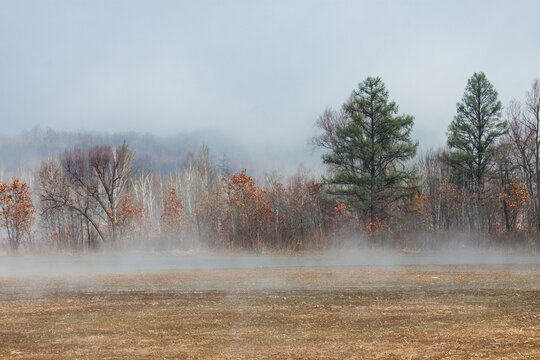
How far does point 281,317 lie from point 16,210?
30608 mm

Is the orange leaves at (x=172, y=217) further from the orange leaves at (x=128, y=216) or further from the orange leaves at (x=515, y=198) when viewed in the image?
the orange leaves at (x=515, y=198)

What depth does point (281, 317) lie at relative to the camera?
11211 millimetres

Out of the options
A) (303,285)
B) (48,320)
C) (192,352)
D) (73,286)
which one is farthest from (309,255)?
(192,352)

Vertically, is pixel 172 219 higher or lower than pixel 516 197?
lower

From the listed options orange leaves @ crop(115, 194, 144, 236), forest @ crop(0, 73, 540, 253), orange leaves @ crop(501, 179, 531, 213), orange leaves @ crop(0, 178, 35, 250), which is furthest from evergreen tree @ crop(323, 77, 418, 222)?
orange leaves @ crop(0, 178, 35, 250)

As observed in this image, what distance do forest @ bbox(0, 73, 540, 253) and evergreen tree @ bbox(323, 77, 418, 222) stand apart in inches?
2.6

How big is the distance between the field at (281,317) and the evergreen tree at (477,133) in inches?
748

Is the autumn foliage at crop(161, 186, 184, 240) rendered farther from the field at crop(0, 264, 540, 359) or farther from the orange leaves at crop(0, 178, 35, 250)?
the field at crop(0, 264, 540, 359)

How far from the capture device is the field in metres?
8.64

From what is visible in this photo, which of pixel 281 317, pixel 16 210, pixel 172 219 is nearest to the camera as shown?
pixel 281 317

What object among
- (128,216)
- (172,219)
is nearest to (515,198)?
(172,219)

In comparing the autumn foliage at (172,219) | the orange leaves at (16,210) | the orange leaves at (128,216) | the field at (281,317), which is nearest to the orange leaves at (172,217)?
the autumn foliage at (172,219)

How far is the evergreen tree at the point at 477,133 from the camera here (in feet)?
A: 118

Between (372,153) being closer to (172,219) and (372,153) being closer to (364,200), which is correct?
(364,200)
